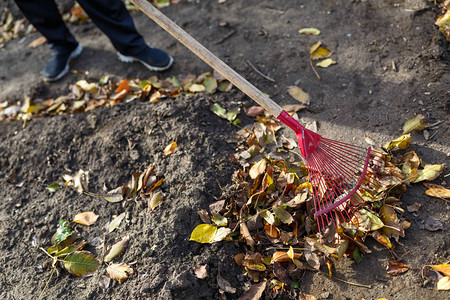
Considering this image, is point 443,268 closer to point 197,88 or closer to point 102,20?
point 197,88

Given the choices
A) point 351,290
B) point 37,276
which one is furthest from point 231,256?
point 37,276

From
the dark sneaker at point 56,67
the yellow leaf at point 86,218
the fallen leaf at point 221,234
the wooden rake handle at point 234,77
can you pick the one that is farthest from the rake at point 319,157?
the dark sneaker at point 56,67

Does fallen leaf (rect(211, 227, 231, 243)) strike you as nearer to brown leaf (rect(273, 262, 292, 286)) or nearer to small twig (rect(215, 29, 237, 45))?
brown leaf (rect(273, 262, 292, 286))

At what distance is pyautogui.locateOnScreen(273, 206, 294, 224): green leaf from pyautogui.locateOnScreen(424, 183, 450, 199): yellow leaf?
2.32 feet

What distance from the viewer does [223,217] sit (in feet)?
6.08

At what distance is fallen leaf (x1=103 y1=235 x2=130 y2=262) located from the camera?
1849 millimetres

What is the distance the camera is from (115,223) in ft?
6.53

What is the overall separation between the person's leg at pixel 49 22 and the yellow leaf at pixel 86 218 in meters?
1.65

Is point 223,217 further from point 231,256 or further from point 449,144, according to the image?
point 449,144

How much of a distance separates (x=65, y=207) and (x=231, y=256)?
107 centimetres

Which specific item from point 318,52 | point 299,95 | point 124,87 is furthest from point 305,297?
point 124,87

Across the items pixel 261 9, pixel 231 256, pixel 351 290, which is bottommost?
pixel 351 290

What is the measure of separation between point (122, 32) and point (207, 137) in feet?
3.89

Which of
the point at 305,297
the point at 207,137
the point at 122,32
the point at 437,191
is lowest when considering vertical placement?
the point at 305,297
